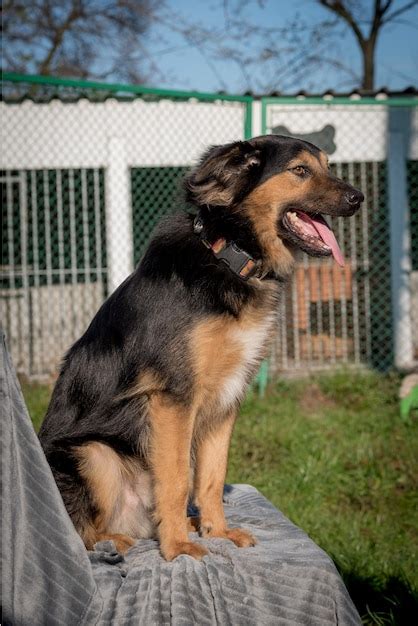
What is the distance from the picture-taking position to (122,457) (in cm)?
274

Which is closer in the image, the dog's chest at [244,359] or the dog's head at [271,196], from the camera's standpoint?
the dog's chest at [244,359]

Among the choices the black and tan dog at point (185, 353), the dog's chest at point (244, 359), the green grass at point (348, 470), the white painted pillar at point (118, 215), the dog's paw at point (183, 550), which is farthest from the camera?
the white painted pillar at point (118, 215)

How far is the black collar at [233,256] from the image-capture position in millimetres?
2812

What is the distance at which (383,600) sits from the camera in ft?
11.4

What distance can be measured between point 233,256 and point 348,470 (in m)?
2.96

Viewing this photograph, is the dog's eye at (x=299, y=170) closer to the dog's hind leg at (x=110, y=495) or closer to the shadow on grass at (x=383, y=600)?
the dog's hind leg at (x=110, y=495)

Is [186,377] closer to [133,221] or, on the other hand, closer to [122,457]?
[122,457]

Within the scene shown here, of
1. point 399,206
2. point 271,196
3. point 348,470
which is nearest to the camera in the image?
point 271,196

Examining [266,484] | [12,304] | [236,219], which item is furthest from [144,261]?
[12,304]

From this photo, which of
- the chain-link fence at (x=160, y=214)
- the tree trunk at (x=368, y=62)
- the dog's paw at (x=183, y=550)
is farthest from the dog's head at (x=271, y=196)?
the tree trunk at (x=368, y=62)

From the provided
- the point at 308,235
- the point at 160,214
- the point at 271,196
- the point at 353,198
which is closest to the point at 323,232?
the point at 308,235

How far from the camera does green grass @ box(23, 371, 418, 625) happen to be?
371 cm

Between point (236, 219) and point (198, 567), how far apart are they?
4.41 ft

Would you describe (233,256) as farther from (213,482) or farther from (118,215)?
(118,215)
